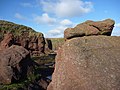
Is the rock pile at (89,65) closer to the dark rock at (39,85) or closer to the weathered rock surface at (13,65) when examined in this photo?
the dark rock at (39,85)

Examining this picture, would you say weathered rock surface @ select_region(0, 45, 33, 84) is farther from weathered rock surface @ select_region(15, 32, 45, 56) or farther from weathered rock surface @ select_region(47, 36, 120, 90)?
weathered rock surface @ select_region(15, 32, 45, 56)

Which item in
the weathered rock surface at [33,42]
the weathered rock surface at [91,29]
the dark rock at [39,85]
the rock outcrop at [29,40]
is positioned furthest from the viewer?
the weathered rock surface at [33,42]

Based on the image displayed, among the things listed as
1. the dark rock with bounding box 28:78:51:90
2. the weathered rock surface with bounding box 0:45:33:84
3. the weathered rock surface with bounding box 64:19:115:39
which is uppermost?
the weathered rock surface with bounding box 64:19:115:39

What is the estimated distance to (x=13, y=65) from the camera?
2920cm

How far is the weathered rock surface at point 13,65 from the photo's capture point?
28.6 metres

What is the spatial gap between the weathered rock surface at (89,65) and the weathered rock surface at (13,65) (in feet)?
43.2

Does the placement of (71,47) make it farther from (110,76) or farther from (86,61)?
(110,76)

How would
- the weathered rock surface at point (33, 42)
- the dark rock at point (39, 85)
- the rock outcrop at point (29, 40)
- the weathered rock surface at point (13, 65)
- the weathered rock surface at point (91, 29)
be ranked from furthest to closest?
the weathered rock surface at point (33, 42), the rock outcrop at point (29, 40), the dark rock at point (39, 85), the weathered rock surface at point (13, 65), the weathered rock surface at point (91, 29)

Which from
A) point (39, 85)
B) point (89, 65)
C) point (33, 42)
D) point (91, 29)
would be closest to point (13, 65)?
point (39, 85)

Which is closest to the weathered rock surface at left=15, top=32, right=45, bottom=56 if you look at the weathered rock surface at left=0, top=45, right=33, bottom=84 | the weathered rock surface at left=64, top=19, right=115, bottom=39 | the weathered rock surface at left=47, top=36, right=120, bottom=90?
the weathered rock surface at left=0, top=45, right=33, bottom=84

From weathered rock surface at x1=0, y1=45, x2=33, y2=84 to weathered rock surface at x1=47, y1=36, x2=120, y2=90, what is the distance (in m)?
13.2

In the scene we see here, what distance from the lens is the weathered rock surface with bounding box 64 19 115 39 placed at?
18.2 m

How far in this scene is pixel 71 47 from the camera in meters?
16.0

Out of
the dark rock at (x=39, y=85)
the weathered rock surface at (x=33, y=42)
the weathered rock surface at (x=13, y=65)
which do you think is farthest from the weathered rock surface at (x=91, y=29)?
the weathered rock surface at (x=33, y=42)
